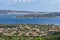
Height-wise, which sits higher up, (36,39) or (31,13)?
(36,39)

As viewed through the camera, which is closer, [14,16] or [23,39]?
[23,39]

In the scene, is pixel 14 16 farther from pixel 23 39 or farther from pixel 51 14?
Result: pixel 23 39

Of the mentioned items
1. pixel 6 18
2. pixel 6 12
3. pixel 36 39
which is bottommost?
pixel 6 18

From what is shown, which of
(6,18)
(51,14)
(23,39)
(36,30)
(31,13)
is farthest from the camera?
(6,18)

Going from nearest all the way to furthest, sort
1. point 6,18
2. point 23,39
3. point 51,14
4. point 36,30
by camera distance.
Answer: point 23,39 < point 36,30 < point 51,14 < point 6,18

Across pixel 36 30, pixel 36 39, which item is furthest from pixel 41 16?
pixel 36 39

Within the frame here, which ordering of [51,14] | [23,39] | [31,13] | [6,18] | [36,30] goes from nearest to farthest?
1. [23,39]
2. [36,30]
3. [51,14]
4. [31,13]
5. [6,18]

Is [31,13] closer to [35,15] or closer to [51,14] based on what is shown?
[35,15]

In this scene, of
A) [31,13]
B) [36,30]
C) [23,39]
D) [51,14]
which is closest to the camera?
[23,39]

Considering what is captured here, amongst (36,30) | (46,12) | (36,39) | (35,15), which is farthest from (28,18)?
(36,39)
